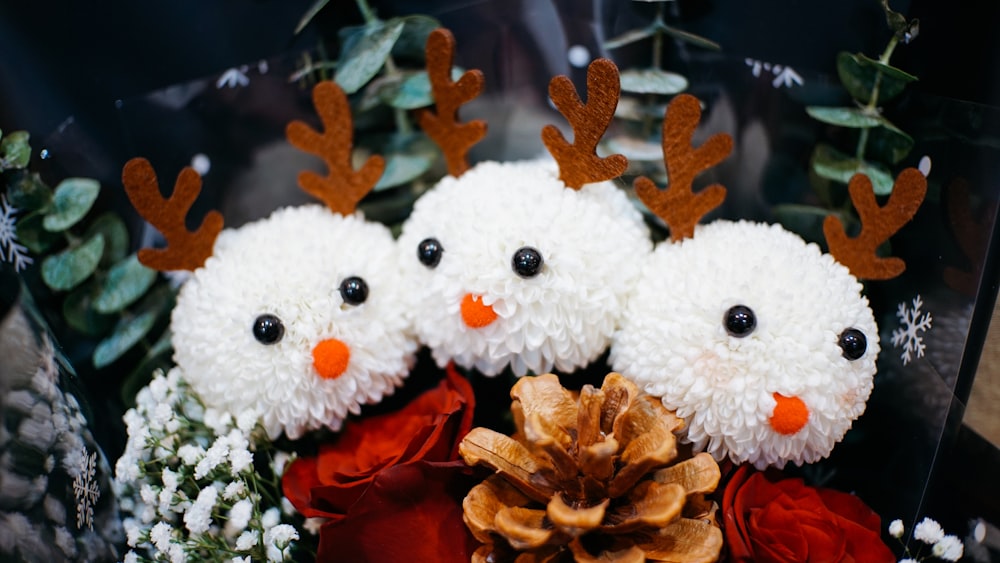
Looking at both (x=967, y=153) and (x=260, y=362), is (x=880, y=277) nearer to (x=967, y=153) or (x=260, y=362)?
(x=967, y=153)

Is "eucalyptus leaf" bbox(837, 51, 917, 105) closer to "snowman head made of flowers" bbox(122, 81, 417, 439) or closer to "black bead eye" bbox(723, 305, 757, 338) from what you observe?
"black bead eye" bbox(723, 305, 757, 338)

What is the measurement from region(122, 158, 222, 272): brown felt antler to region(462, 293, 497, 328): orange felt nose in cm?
35

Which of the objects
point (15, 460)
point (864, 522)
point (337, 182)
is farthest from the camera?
point (337, 182)

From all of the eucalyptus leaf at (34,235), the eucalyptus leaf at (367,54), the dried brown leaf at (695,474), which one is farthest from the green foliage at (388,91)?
the dried brown leaf at (695,474)

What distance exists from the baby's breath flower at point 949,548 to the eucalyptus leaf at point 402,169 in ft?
2.24

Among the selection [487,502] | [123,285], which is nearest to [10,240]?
[123,285]

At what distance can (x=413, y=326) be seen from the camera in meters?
0.80

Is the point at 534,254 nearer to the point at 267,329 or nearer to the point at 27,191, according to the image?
the point at 267,329

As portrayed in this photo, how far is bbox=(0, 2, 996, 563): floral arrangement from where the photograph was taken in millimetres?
652

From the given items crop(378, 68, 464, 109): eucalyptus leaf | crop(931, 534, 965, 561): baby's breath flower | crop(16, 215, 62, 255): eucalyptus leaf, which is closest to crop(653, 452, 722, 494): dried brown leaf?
crop(931, 534, 965, 561): baby's breath flower

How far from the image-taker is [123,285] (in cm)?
91

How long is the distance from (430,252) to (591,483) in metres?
0.28

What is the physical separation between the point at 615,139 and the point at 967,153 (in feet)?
1.24

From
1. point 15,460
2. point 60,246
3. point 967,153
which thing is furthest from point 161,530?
point 967,153
